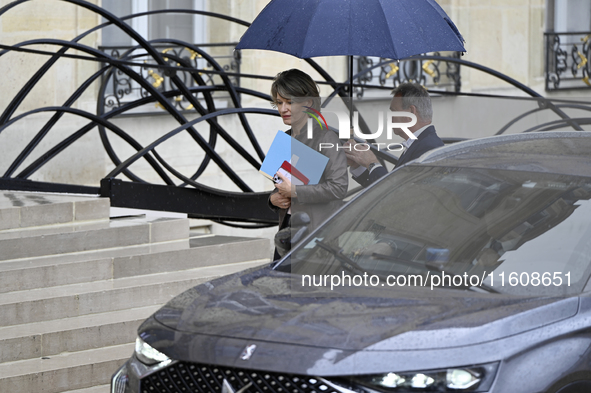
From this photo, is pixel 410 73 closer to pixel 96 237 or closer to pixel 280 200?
pixel 96 237

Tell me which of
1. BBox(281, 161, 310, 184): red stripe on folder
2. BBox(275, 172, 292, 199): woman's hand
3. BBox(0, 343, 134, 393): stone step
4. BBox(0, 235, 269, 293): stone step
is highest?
BBox(281, 161, 310, 184): red stripe on folder

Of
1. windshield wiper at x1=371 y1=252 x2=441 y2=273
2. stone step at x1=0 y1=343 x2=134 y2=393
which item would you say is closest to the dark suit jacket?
windshield wiper at x1=371 y1=252 x2=441 y2=273

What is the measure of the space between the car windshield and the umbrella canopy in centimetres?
90

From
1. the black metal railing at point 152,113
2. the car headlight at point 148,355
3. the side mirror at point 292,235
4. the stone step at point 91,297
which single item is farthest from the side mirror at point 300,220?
the stone step at point 91,297

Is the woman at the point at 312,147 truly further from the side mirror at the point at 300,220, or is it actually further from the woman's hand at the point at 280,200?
the side mirror at the point at 300,220

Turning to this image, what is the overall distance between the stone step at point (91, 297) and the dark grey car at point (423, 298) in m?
2.23

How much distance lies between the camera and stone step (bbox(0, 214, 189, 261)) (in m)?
5.71

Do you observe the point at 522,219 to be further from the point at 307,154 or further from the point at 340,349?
the point at 307,154

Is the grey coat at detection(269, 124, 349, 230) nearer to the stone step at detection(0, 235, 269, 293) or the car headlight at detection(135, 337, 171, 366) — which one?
the car headlight at detection(135, 337, 171, 366)

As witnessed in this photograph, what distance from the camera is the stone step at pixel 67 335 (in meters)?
4.70

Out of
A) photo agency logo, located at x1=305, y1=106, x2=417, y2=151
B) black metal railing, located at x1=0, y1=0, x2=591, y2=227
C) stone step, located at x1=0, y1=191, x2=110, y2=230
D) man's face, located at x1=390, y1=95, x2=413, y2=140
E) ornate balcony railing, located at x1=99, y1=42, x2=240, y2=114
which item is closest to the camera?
photo agency logo, located at x1=305, y1=106, x2=417, y2=151

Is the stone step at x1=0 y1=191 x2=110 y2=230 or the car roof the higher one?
the car roof

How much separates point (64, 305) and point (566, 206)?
10.9 feet

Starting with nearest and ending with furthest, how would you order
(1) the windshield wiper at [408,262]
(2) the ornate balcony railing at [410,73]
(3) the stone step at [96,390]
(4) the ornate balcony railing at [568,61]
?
(1) the windshield wiper at [408,262] < (3) the stone step at [96,390] < (2) the ornate balcony railing at [410,73] < (4) the ornate balcony railing at [568,61]
